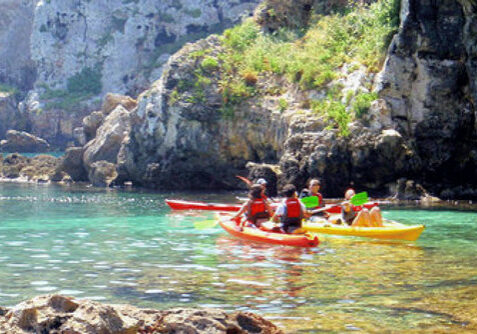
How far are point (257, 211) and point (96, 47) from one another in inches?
2503

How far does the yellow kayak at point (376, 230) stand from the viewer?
13.5 metres

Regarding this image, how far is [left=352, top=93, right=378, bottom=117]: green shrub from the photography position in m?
23.3

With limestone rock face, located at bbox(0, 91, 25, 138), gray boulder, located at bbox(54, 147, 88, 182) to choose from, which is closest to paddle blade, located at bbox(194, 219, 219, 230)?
gray boulder, located at bbox(54, 147, 88, 182)

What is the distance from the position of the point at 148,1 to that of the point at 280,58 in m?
46.0

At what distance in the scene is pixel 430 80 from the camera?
22.6 metres

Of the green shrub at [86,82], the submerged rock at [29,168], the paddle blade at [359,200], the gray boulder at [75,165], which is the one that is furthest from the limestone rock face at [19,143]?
the paddle blade at [359,200]

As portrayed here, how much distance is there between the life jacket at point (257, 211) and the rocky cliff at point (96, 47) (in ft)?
178

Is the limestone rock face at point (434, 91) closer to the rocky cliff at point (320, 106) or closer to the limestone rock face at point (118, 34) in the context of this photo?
the rocky cliff at point (320, 106)

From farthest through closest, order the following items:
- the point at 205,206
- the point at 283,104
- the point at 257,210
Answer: the point at 283,104 < the point at 205,206 < the point at 257,210

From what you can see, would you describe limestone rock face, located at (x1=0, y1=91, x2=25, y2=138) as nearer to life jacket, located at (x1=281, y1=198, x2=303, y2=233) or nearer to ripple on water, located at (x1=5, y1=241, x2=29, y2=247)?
ripple on water, located at (x1=5, y1=241, x2=29, y2=247)

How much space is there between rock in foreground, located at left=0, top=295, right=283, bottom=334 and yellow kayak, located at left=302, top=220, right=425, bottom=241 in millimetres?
8362

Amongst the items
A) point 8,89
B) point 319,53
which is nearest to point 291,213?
point 319,53

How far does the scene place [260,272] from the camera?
10391mm

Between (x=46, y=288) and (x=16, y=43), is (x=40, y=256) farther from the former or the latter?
(x=16, y=43)
